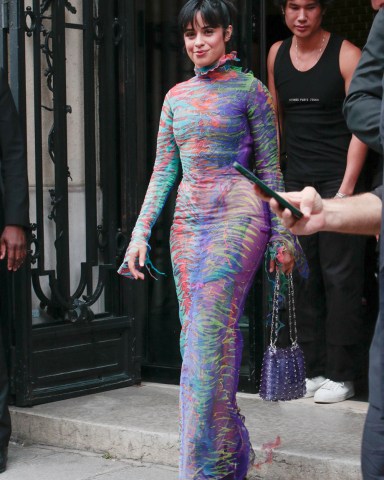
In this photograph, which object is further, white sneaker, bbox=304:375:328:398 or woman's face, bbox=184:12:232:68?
white sneaker, bbox=304:375:328:398

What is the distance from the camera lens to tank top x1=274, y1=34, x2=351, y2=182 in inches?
215

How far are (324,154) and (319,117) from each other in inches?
7.4

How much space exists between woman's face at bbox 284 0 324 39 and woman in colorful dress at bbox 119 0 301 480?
1129 mm

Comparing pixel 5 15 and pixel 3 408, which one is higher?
Answer: pixel 5 15

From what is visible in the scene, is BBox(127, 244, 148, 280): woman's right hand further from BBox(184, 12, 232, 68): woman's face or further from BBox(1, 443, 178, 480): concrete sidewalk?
BBox(1, 443, 178, 480): concrete sidewalk

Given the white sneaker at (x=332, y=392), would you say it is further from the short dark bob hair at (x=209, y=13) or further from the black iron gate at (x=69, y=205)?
the short dark bob hair at (x=209, y=13)

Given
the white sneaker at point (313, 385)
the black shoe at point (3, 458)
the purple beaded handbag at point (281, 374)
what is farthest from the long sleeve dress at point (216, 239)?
the white sneaker at point (313, 385)

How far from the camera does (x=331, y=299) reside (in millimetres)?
5566

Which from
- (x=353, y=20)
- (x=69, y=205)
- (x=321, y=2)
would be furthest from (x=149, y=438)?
(x=353, y=20)

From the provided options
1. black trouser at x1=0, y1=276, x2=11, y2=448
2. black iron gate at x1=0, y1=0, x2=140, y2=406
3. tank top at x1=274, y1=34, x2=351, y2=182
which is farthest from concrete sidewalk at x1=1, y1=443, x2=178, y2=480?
tank top at x1=274, y1=34, x2=351, y2=182

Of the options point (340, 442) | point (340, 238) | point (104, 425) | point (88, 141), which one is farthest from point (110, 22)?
point (340, 442)

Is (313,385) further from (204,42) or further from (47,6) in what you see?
(47,6)

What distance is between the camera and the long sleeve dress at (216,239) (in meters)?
4.24

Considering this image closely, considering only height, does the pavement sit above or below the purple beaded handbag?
below
